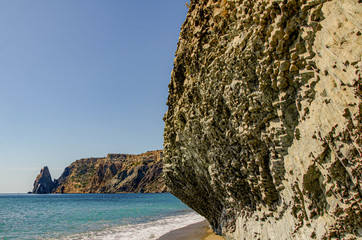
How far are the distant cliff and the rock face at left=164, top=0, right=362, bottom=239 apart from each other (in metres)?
122

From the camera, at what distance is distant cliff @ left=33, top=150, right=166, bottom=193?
130 meters

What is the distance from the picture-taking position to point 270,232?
6301mm

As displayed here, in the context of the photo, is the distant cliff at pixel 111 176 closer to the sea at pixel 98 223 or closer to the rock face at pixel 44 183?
the rock face at pixel 44 183

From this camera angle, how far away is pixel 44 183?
18725 cm

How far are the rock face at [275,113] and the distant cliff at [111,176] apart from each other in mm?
122407

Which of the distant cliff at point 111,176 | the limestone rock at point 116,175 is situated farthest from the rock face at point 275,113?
the distant cliff at point 111,176

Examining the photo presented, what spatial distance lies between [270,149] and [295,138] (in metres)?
0.95

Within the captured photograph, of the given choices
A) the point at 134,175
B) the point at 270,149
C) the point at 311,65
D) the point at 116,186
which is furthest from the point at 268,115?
the point at 116,186

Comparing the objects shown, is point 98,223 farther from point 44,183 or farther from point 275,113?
point 44,183


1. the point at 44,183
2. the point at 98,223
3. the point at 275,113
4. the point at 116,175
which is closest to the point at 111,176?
the point at 116,175

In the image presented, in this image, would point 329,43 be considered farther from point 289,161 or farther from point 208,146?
point 208,146

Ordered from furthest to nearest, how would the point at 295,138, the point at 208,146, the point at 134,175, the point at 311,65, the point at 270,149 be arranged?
the point at 134,175, the point at 208,146, the point at 270,149, the point at 295,138, the point at 311,65

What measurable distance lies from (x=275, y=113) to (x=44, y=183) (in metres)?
221

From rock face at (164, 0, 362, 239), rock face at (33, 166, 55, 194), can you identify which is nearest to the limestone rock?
rock face at (33, 166, 55, 194)
